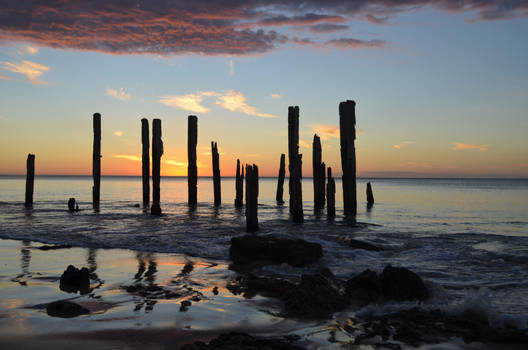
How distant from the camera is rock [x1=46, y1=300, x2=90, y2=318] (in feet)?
15.6

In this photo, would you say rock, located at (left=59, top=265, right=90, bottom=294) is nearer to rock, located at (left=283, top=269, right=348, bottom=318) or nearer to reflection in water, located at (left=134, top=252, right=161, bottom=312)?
reflection in water, located at (left=134, top=252, right=161, bottom=312)

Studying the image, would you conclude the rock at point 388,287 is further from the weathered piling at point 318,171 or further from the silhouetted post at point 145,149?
the silhouetted post at point 145,149

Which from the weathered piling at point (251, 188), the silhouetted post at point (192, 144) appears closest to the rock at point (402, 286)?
the weathered piling at point (251, 188)

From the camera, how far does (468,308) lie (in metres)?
5.04

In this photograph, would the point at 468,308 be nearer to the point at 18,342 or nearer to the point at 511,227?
the point at 18,342

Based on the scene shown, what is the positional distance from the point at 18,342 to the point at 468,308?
4.93 metres

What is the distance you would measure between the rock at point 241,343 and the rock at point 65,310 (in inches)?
71.2

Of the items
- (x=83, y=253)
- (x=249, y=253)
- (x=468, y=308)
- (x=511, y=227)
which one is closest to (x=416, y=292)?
(x=468, y=308)

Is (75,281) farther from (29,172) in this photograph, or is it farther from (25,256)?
(29,172)

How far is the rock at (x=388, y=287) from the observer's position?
5.89 m

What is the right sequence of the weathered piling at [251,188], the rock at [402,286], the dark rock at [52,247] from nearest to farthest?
the rock at [402,286] → the dark rock at [52,247] → the weathered piling at [251,188]

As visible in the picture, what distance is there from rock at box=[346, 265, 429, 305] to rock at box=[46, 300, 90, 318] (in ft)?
11.7

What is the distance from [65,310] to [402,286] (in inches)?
176

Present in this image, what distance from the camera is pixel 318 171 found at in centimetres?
2128
